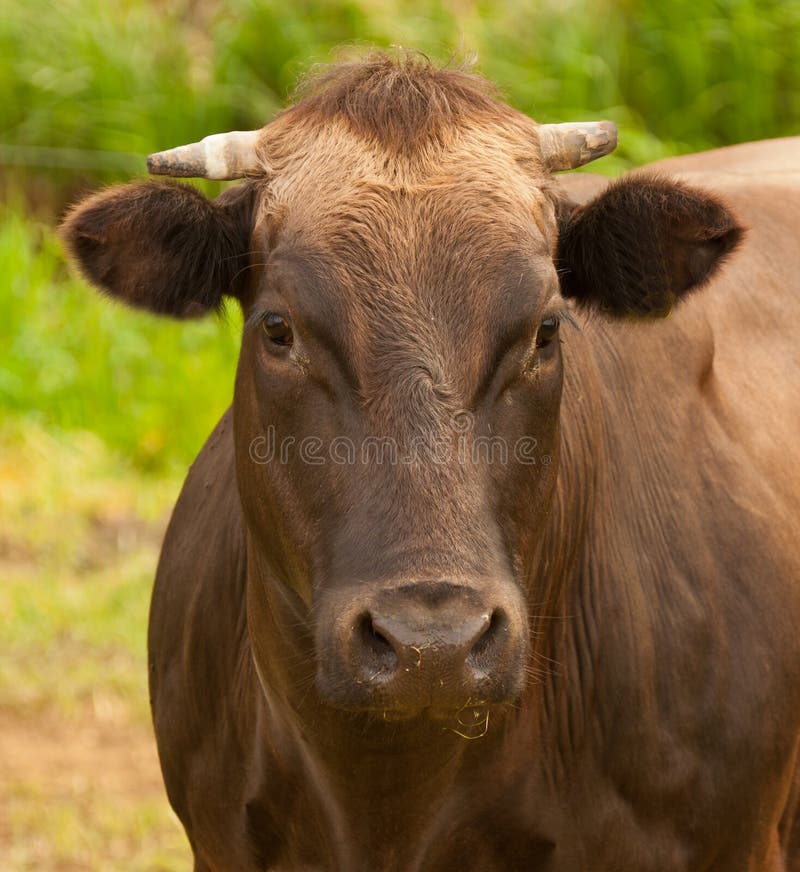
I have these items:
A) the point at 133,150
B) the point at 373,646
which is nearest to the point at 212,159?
the point at 373,646

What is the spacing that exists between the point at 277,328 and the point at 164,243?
395mm

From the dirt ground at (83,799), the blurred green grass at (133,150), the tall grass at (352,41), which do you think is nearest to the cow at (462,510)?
the dirt ground at (83,799)

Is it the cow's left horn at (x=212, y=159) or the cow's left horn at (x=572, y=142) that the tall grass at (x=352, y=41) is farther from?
the cow's left horn at (x=212, y=159)

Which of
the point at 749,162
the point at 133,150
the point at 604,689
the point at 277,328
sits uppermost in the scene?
the point at 277,328

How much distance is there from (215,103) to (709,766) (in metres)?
7.14

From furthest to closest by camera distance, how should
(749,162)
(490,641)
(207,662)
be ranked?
(749,162)
(207,662)
(490,641)

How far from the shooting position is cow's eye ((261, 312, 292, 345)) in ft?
10.1

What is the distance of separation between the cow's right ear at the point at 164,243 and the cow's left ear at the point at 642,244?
2.30 feet

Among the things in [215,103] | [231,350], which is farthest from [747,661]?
[215,103]

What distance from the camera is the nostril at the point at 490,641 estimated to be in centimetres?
271

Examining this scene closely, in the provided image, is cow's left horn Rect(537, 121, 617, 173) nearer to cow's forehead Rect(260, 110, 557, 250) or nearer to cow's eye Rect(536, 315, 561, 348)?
cow's forehead Rect(260, 110, 557, 250)

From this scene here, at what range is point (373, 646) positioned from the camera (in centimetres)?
274

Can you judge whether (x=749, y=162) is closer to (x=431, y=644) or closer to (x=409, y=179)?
(x=409, y=179)

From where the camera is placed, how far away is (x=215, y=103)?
32.2 ft
